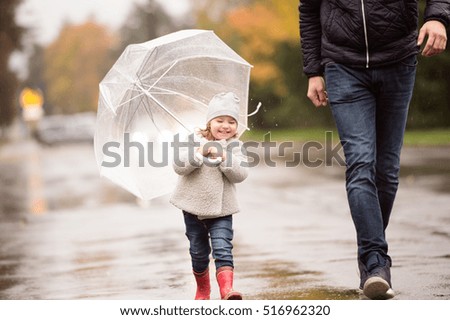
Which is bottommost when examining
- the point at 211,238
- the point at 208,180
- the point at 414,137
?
the point at 414,137

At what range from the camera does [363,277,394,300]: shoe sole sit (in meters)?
4.36

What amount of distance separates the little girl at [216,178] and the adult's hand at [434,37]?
0.94 m

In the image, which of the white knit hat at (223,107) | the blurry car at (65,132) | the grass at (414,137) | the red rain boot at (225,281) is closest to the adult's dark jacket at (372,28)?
the white knit hat at (223,107)

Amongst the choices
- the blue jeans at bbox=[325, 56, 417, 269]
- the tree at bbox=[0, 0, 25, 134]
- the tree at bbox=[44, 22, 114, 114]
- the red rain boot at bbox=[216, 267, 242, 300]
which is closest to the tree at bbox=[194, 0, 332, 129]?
the tree at bbox=[0, 0, 25, 134]

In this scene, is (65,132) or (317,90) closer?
(317,90)

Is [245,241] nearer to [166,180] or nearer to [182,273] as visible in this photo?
[182,273]

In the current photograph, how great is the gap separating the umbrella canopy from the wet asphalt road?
673mm

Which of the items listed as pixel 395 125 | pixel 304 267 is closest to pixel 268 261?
pixel 304 267

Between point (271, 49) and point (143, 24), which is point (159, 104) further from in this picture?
point (143, 24)

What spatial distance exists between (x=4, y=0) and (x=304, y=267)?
109ft

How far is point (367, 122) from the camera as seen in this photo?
459 centimetres

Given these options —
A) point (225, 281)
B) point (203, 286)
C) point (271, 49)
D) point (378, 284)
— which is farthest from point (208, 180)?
point (271, 49)

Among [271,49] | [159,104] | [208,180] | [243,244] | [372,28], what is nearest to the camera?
[372,28]

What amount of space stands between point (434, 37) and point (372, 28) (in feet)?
0.95
